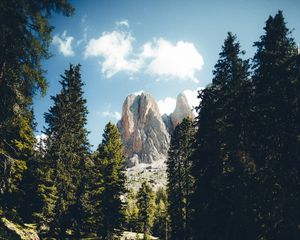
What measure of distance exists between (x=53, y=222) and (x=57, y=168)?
181 inches

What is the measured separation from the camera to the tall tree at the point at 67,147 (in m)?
23.2

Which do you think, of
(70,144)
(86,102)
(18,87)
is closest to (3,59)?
(18,87)

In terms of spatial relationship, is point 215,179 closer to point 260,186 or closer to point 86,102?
point 260,186

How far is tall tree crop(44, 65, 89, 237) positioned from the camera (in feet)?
76.1

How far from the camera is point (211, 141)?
1958cm

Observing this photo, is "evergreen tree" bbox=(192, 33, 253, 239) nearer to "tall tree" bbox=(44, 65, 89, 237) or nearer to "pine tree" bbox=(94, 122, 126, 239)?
"tall tree" bbox=(44, 65, 89, 237)

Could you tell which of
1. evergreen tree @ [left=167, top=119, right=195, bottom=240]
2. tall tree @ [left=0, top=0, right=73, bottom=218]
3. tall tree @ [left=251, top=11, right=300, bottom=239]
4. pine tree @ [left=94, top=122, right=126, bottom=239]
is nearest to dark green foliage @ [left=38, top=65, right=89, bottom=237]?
pine tree @ [left=94, top=122, right=126, bottom=239]

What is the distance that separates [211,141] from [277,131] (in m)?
5.04

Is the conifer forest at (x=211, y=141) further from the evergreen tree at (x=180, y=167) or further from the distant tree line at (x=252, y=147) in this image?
the evergreen tree at (x=180, y=167)

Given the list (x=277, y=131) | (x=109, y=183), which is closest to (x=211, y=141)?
(x=277, y=131)

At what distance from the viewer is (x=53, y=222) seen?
898 inches

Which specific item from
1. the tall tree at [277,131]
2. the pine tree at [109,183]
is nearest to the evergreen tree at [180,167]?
the pine tree at [109,183]

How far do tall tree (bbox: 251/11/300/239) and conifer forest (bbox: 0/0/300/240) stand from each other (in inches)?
2.2

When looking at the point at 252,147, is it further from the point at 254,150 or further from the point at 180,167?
the point at 180,167
